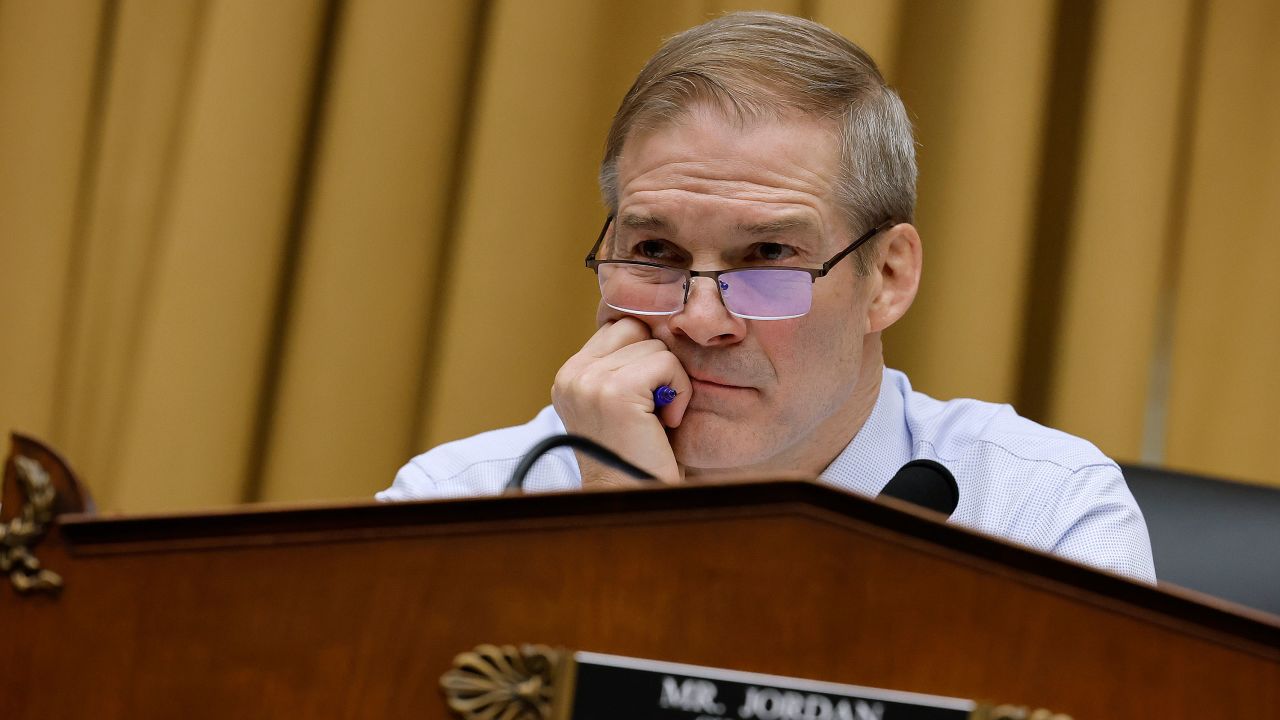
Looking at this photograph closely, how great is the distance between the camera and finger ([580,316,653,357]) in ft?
4.22

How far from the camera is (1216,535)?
3.91 feet

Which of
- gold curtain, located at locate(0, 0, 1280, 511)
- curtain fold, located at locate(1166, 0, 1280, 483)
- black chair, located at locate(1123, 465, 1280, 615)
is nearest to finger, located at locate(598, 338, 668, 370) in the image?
black chair, located at locate(1123, 465, 1280, 615)

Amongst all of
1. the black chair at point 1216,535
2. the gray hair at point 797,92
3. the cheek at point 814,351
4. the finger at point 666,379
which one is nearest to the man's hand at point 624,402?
the finger at point 666,379

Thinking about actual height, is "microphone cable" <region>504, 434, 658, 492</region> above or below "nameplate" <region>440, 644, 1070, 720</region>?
above

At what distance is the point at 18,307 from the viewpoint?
80.2 inches

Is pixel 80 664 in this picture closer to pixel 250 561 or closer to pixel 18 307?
pixel 250 561

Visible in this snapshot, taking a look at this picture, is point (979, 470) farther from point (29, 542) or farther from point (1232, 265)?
point (29, 542)

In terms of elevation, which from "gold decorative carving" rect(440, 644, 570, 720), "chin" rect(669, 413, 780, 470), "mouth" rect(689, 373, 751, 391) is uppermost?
"mouth" rect(689, 373, 751, 391)

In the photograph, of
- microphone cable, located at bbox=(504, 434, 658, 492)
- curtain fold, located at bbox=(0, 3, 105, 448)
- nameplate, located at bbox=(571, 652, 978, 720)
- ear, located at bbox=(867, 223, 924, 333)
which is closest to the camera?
nameplate, located at bbox=(571, 652, 978, 720)

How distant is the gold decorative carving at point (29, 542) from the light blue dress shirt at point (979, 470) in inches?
32.9

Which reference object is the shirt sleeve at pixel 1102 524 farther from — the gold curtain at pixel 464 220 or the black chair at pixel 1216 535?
the gold curtain at pixel 464 220

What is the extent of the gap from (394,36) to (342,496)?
807 millimetres

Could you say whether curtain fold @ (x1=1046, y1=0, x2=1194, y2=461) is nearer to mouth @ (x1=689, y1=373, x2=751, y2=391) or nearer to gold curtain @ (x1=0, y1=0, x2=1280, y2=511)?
gold curtain @ (x1=0, y1=0, x2=1280, y2=511)

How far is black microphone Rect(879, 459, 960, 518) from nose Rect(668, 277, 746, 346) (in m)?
0.46
